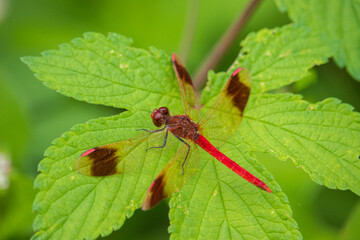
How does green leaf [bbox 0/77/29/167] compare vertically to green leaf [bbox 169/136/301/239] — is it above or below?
above

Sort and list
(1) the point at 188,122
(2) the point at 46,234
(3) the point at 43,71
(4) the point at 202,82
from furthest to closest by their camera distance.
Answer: (4) the point at 202,82
(1) the point at 188,122
(3) the point at 43,71
(2) the point at 46,234

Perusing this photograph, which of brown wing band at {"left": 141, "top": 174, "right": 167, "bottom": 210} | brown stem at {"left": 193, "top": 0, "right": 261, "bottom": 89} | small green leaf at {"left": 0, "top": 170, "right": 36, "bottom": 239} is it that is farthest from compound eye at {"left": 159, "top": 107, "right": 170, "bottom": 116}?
small green leaf at {"left": 0, "top": 170, "right": 36, "bottom": 239}

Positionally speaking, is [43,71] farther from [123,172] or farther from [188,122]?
[188,122]

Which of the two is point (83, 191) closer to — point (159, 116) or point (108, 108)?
point (159, 116)

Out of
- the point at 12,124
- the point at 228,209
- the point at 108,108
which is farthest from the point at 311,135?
the point at 12,124

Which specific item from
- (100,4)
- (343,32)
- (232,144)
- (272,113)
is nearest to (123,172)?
(232,144)

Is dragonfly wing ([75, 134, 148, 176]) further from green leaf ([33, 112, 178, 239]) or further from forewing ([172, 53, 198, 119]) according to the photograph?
forewing ([172, 53, 198, 119])
